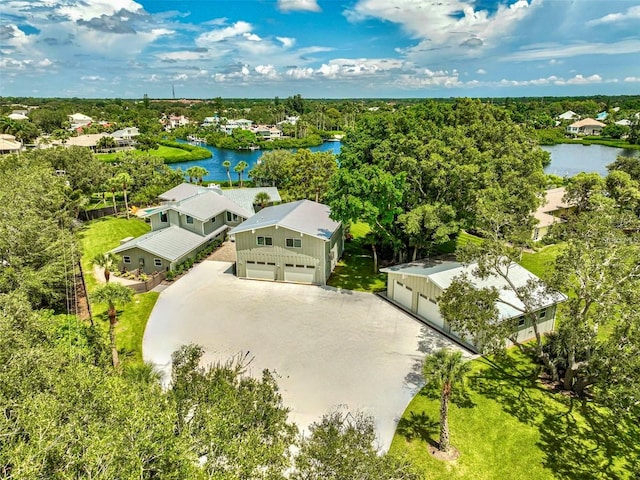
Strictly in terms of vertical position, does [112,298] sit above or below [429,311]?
above

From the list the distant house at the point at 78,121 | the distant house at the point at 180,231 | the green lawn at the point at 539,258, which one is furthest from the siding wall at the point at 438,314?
the distant house at the point at 78,121

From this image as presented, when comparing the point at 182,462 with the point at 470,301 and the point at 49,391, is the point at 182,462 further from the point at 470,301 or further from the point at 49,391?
the point at 470,301

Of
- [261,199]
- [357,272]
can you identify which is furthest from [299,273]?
[261,199]

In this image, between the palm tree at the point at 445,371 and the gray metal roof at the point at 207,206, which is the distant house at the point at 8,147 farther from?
the palm tree at the point at 445,371

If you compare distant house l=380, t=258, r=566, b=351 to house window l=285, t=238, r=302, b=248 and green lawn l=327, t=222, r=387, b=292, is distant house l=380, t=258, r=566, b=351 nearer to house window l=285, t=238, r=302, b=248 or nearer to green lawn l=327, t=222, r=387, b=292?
green lawn l=327, t=222, r=387, b=292

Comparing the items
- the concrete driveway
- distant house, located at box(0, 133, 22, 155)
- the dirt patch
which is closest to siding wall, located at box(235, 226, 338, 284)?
the concrete driveway

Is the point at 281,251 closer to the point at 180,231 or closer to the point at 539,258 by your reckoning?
the point at 180,231

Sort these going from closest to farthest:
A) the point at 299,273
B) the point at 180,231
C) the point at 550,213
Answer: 1. the point at 299,273
2. the point at 180,231
3. the point at 550,213
